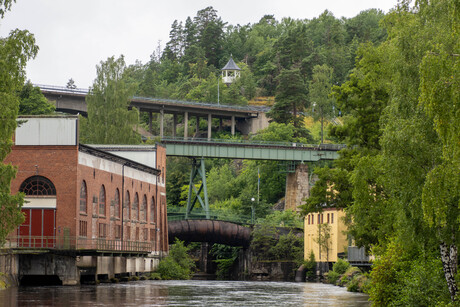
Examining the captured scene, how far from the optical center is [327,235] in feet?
262

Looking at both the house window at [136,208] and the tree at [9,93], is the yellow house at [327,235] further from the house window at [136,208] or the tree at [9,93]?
the tree at [9,93]

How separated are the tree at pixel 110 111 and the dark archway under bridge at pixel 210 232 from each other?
997 cm

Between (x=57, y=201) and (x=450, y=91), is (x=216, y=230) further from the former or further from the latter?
(x=450, y=91)

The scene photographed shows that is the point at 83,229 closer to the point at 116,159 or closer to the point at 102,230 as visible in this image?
the point at 102,230

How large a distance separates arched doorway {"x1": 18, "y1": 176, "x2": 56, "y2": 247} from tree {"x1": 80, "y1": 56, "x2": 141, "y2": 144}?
32.5 meters

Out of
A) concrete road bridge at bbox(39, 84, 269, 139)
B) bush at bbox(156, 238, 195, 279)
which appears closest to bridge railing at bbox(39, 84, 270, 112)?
concrete road bridge at bbox(39, 84, 269, 139)

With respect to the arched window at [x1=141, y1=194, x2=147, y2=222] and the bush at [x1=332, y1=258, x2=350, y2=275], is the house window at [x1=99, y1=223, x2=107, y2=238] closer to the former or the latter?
the arched window at [x1=141, y1=194, x2=147, y2=222]

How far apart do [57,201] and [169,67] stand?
474 feet

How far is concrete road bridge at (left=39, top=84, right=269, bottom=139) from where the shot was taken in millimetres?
116562

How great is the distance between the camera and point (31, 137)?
181 ft

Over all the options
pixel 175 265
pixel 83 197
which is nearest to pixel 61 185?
pixel 83 197

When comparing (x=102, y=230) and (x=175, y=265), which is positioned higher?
(x=102, y=230)

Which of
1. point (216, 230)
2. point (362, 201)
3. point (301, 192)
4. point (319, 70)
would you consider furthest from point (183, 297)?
point (319, 70)

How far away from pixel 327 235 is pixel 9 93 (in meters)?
47.4
